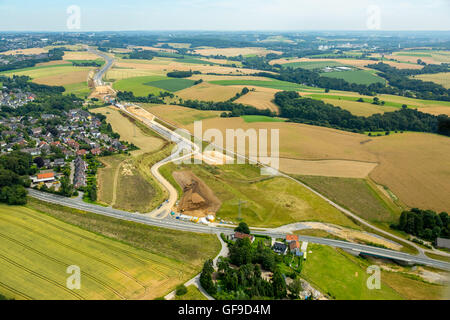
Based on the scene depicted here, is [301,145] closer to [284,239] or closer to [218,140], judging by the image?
[218,140]

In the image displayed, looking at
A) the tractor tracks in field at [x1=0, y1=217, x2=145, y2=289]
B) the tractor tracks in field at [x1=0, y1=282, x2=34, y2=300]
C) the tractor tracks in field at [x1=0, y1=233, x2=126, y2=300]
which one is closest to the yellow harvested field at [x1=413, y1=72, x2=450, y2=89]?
the tractor tracks in field at [x1=0, y1=217, x2=145, y2=289]

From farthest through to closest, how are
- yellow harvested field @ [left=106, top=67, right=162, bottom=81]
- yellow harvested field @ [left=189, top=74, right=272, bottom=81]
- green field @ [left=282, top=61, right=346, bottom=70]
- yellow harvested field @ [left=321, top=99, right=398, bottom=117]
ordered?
green field @ [left=282, top=61, right=346, bottom=70], yellow harvested field @ [left=189, top=74, right=272, bottom=81], yellow harvested field @ [left=106, top=67, right=162, bottom=81], yellow harvested field @ [left=321, top=99, right=398, bottom=117]

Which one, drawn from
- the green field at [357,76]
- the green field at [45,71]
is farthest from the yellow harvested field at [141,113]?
the green field at [357,76]

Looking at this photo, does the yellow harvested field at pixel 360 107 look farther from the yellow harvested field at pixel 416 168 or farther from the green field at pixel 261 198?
the green field at pixel 261 198

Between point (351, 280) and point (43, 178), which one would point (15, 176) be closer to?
point (43, 178)

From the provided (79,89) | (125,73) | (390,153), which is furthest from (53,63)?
(390,153)

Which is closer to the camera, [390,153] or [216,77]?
[390,153]

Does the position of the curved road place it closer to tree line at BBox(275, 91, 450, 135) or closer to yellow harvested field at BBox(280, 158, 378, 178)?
yellow harvested field at BBox(280, 158, 378, 178)
